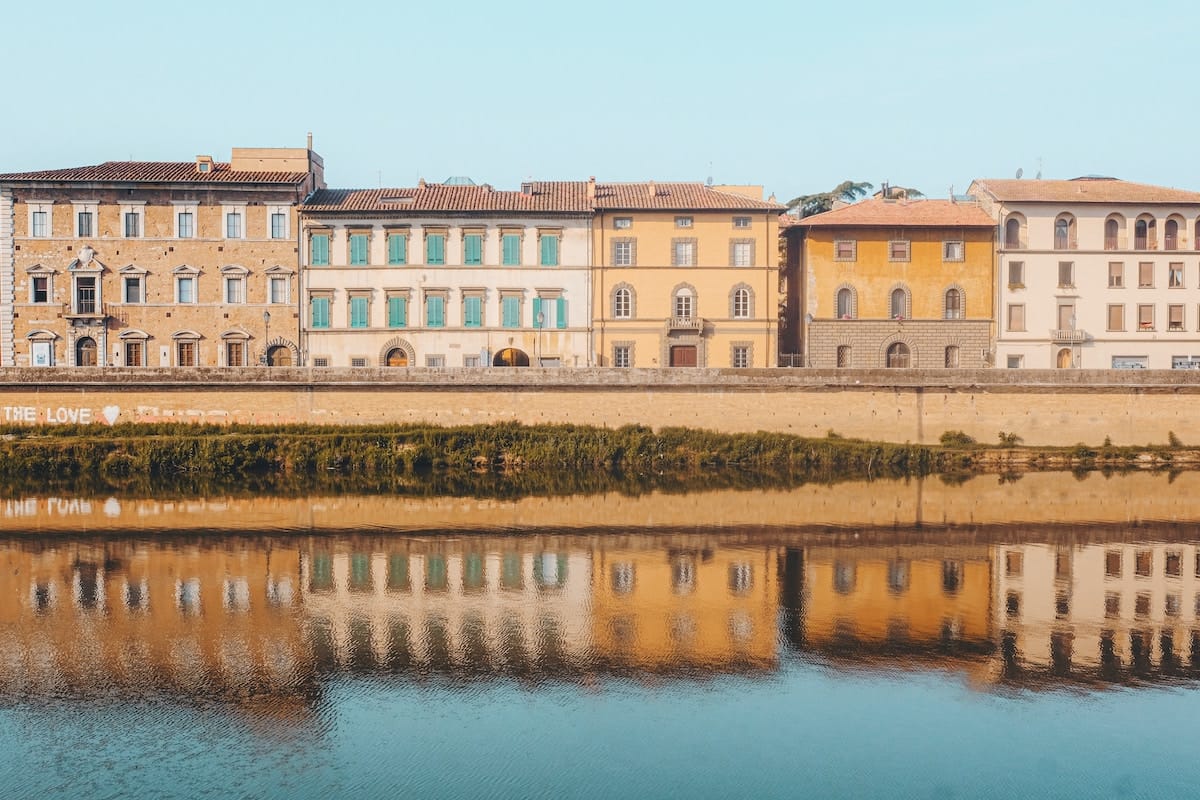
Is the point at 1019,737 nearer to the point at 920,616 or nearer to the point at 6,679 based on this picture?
the point at 920,616

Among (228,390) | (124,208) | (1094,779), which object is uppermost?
(124,208)

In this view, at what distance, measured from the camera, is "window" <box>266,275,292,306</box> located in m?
47.9

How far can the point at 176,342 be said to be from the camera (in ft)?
157

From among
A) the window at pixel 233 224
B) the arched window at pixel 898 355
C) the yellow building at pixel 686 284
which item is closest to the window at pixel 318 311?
the window at pixel 233 224

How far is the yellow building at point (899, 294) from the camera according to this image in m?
48.9

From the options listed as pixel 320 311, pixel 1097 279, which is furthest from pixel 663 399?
pixel 1097 279

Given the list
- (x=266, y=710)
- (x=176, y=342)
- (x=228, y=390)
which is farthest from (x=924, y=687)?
(x=176, y=342)

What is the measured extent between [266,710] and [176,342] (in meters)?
35.3

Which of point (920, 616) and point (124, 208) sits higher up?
point (124, 208)

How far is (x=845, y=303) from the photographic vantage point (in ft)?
161

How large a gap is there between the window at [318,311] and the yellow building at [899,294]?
1908cm

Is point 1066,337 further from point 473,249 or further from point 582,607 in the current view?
point 582,607

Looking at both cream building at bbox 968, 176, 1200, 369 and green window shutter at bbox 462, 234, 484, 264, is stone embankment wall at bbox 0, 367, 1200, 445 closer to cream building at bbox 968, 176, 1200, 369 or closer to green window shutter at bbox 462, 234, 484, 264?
cream building at bbox 968, 176, 1200, 369

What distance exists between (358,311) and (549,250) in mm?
7908
